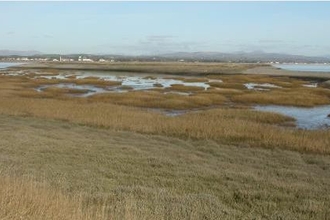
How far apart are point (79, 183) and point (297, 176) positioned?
6.50 metres

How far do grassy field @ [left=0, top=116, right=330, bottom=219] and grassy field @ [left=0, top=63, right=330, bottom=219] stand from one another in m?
0.03

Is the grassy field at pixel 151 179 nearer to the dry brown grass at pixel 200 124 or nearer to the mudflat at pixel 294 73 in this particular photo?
the dry brown grass at pixel 200 124

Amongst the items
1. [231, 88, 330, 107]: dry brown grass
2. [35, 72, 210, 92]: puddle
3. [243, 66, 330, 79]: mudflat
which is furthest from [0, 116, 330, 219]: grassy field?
[243, 66, 330, 79]: mudflat

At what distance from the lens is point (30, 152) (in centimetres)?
1537

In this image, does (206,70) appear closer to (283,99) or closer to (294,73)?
(294,73)

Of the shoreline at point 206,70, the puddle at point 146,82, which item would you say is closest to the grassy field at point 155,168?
the puddle at point 146,82

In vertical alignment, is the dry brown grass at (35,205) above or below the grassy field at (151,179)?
above

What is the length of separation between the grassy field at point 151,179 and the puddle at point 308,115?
12.1 metres

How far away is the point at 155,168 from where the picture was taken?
1400 cm

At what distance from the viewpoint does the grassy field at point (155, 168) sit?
9305 mm

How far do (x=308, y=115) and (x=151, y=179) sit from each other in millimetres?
24397

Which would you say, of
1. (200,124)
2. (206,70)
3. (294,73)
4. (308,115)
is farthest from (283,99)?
(206,70)

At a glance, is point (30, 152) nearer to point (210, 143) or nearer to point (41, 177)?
point (41, 177)

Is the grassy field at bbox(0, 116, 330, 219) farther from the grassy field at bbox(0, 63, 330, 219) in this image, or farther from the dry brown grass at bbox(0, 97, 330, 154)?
the dry brown grass at bbox(0, 97, 330, 154)
